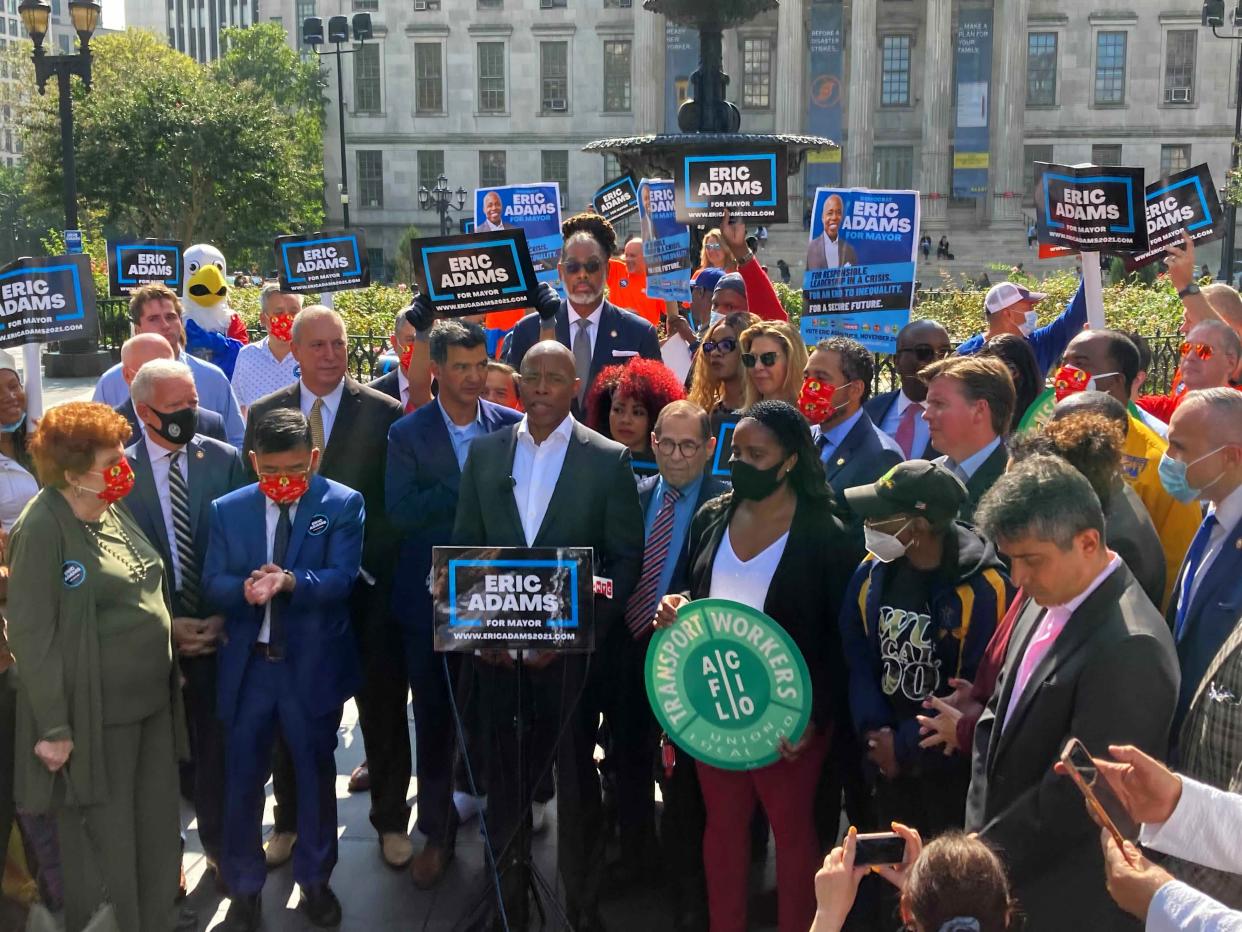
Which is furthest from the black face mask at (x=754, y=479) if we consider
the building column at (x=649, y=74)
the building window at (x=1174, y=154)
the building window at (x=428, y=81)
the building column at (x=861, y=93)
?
the building window at (x=428, y=81)

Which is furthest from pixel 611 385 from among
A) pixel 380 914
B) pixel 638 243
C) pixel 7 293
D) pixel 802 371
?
pixel 638 243

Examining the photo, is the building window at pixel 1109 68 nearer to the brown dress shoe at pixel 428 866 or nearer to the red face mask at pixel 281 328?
the red face mask at pixel 281 328

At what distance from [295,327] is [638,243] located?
483cm

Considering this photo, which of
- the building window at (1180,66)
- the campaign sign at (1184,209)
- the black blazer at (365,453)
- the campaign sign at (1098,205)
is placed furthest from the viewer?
the building window at (1180,66)

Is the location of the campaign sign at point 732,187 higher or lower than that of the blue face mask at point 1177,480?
higher

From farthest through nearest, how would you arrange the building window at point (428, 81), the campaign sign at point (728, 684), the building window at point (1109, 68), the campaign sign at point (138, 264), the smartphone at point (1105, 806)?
the building window at point (428, 81) → the building window at point (1109, 68) → the campaign sign at point (138, 264) → the campaign sign at point (728, 684) → the smartphone at point (1105, 806)

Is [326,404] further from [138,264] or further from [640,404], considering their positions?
[138,264]

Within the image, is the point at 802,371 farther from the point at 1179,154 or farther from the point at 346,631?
the point at 1179,154

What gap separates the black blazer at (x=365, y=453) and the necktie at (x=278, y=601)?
0.84 meters

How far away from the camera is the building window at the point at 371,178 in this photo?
61.6m

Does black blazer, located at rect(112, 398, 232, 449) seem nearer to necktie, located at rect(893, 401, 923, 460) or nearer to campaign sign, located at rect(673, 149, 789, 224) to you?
necktie, located at rect(893, 401, 923, 460)

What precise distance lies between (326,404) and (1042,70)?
5752cm

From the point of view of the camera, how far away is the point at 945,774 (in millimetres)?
3742

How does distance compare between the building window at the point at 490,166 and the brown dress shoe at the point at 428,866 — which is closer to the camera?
the brown dress shoe at the point at 428,866
